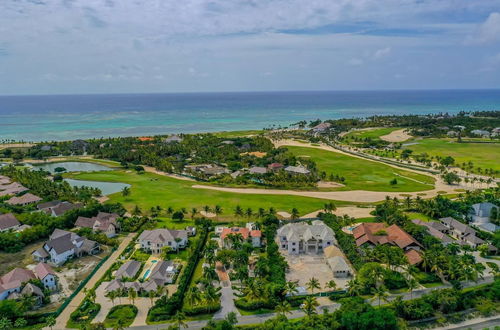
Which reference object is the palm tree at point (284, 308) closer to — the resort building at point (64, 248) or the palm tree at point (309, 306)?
the palm tree at point (309, 306)

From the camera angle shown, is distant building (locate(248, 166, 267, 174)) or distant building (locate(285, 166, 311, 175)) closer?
distant building (locate(285, 166, 311, 175))

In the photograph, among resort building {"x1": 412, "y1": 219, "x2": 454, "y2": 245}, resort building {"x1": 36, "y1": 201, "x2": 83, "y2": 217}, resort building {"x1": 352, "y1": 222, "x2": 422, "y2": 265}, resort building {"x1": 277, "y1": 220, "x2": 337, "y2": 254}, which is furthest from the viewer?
resort building {"x1": 36, "y1": 201, "x2": 83, "y2": 217}

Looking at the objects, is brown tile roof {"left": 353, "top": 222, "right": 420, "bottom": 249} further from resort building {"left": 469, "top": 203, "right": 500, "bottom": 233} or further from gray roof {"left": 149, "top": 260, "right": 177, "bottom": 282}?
gray roof {"left": 149, "top": 260, "right": 177, "bottom": 282}

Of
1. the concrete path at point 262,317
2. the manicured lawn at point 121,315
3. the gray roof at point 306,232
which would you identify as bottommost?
the concrete path at point 262,317

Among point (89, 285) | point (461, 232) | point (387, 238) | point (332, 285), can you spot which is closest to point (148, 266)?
point (89, 285)

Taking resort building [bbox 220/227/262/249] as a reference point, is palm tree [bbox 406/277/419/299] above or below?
below

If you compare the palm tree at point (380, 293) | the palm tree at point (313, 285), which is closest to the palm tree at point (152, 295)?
the palm tree at point (313, 285)

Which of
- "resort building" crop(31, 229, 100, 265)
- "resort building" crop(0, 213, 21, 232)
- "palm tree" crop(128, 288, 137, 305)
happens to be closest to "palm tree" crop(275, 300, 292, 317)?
"palm tree" crop(128, 288, 137, 305)

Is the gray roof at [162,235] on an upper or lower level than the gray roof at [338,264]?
upper
